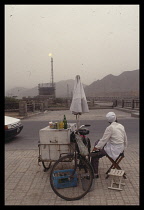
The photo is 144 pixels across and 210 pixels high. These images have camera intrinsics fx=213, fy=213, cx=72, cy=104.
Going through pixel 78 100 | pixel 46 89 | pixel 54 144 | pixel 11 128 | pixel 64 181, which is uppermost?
pixel 46 89

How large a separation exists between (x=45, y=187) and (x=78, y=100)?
2.09 m

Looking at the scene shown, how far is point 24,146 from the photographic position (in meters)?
7.80

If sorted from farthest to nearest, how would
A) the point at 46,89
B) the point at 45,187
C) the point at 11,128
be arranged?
the point at 46,89 < the point at 11,128 < the point at 45,187

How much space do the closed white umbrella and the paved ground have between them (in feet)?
4.93

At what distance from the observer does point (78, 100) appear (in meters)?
5.14

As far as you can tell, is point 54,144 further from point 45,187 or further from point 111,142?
point 111,142

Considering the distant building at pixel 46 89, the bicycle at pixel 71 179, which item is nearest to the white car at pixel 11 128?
the bicycle at pixel 71 179

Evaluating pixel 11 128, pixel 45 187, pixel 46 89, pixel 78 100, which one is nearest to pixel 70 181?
pixel 45 187

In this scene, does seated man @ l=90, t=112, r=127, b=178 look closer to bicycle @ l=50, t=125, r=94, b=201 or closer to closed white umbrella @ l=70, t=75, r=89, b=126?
bicycle @ l=50, t=125, r=94, b=201

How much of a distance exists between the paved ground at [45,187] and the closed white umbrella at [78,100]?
150 cm

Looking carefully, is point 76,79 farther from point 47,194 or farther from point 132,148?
point 132,148

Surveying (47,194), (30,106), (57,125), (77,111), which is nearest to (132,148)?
(77,111)

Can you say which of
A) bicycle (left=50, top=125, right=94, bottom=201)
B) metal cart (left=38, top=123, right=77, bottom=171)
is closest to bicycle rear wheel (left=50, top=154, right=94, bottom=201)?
bicycle (left=50, top=125, right=94, bottom=201)
